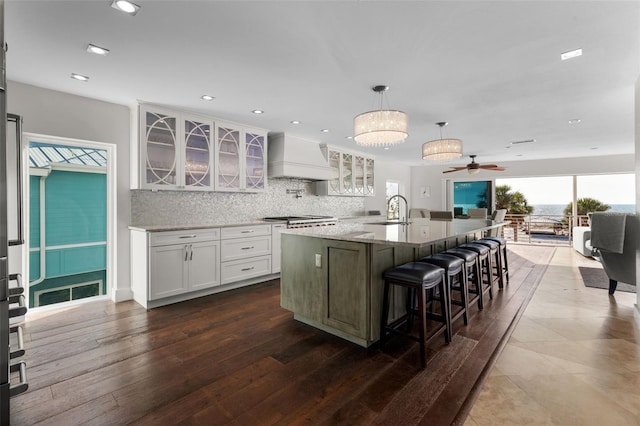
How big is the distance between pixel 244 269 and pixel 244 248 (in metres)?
0.29

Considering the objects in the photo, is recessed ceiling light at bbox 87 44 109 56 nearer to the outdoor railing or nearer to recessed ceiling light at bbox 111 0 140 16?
recessed ceiling light at bbox 111 0 140 16

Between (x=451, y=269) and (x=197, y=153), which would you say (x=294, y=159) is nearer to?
(x=197, y=153)

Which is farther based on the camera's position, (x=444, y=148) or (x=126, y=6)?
(x=444, y=148)

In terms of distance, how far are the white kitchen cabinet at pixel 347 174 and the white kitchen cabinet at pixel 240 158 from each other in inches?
61.7

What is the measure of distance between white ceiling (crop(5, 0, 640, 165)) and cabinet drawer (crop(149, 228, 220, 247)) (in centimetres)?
155

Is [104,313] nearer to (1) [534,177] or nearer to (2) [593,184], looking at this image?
(1) [534,177]

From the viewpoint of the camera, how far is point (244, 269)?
13.6 ft

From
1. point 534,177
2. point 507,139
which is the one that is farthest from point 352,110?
point 534,177

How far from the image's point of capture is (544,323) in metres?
2.85

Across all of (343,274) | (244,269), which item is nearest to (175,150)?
(244,269)

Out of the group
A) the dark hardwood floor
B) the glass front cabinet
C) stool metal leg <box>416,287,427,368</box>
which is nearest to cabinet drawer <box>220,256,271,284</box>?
the dark hardwood floor

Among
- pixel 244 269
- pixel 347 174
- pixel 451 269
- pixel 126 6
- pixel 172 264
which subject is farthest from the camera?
pixel 347 174

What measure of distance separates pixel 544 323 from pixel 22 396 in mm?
4118

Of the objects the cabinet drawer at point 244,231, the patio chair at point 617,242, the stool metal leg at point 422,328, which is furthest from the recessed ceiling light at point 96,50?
the patio chair at point 617,242
